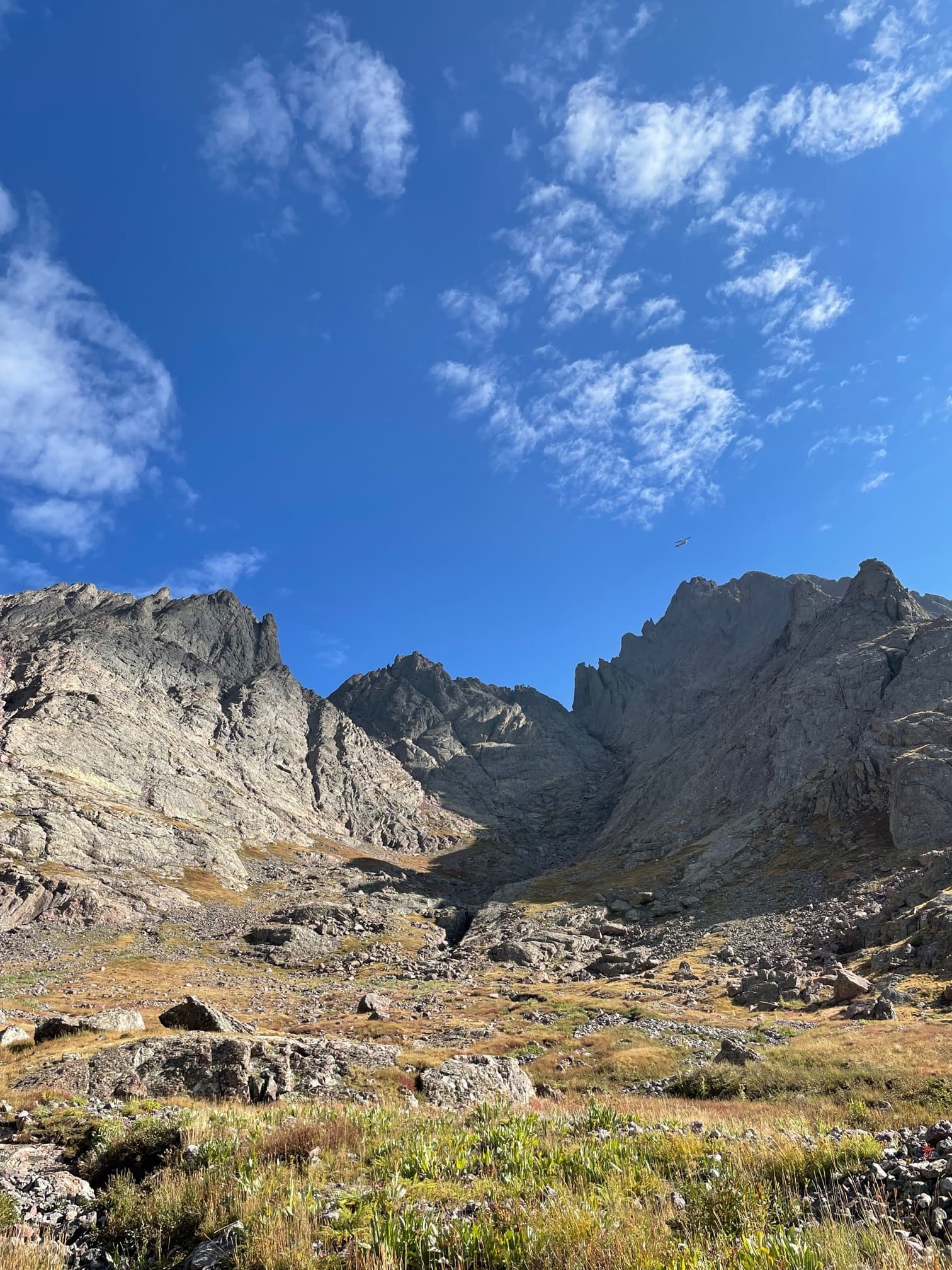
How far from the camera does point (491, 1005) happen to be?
53375 mm

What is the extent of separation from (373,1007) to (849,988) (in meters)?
36.0

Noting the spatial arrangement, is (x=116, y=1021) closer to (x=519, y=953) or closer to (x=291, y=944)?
(x=519, y=953)

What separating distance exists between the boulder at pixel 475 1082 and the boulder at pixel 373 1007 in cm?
2405

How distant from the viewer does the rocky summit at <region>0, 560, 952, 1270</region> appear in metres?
9.33

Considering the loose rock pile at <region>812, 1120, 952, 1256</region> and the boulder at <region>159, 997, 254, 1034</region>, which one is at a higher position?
the loose rock pile at <region>812, 1120, 952, 1256</region>

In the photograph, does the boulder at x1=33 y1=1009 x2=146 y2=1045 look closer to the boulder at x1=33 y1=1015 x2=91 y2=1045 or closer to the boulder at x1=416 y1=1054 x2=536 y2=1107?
the boulder at x1=33 y1=1015 x2=91 y2=1045

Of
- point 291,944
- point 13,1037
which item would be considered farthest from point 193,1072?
point 291,944

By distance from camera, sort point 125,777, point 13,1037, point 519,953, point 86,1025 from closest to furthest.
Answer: point 13,1037 → point 86,1025 → point 519,953 → point 125,777

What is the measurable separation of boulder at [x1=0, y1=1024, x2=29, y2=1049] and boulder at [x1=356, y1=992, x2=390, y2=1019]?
78.8 ft

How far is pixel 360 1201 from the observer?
9289mm

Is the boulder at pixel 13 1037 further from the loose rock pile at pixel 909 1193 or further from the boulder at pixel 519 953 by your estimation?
the boulder at pixel 519 953

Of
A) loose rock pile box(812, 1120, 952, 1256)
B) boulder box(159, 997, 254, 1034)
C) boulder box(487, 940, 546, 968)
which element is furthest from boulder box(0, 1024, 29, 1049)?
boulder box(487, 940, 546, 968)

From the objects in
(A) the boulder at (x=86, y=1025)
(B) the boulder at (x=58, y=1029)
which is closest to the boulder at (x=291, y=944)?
(A) the boulder at (x=86, y=1025)

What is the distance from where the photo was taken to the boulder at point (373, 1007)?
158ft
